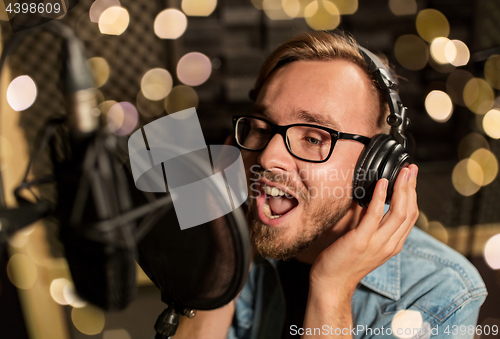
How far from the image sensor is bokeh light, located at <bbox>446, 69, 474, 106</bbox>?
56 cm

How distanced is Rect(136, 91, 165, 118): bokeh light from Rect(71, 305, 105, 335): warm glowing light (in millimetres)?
506

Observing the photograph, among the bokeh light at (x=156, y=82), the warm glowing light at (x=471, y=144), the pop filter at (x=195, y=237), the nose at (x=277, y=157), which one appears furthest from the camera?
the bokeh light at (x=156, y=82)

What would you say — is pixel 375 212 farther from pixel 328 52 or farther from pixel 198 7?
pixel 198 7

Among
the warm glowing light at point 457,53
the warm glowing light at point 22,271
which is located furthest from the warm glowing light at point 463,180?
the warm glowing light at point 22,271

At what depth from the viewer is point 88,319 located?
64 centimetres

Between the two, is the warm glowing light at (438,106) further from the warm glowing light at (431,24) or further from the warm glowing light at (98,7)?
the warm glowing light at (98,7)

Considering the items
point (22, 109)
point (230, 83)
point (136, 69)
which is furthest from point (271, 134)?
point (22, 109)

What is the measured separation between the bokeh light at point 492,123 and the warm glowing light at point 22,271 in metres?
1.07

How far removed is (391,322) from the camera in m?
0.48

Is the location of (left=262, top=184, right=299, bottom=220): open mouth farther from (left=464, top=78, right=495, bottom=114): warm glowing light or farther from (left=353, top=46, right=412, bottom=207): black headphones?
(left=464, top=78, right=495, bottom=114): warm glowing light

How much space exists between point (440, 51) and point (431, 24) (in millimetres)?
58

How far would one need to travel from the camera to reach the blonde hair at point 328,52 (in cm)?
52

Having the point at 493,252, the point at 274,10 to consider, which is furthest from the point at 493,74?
the point at 274,10

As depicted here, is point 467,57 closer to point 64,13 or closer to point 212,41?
point 212,41
